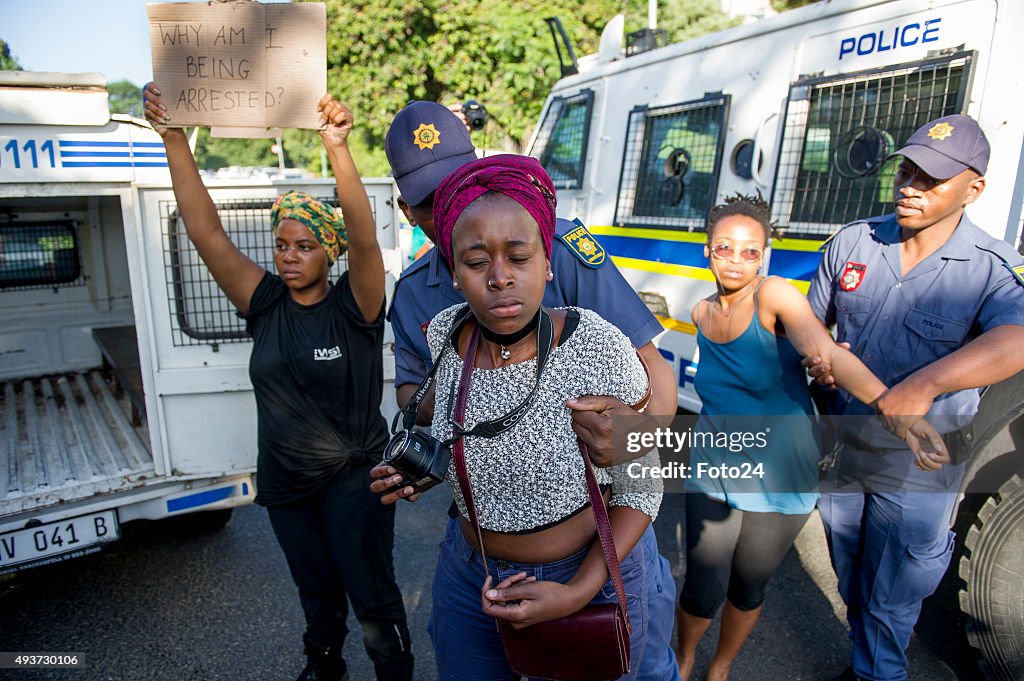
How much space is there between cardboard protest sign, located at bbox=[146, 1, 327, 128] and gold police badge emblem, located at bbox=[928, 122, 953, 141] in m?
2.04

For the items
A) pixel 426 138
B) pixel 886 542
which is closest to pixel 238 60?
pixel 426 138

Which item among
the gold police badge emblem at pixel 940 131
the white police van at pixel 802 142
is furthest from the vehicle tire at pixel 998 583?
the gold police badge emblem at pixel 940 131

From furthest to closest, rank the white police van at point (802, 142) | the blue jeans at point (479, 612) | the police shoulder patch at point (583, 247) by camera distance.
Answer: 1. the white police van at point (802, 142)
2. the police shoulder patch at point (583, 247)
3. the blue jeans at point (479, 612)

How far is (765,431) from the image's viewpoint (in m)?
2.45

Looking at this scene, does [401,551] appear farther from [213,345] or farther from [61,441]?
[61,441]

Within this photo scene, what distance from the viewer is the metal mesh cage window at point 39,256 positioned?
4859 millimetres

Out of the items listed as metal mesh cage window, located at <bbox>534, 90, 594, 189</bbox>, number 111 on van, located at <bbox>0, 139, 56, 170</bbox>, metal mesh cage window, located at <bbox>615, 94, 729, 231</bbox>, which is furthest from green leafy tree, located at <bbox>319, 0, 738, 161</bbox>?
number 111 on van, located at <bbox>0, 139, 56, 170</bbox>

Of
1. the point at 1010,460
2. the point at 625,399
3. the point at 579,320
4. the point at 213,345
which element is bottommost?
the point at 1010,460

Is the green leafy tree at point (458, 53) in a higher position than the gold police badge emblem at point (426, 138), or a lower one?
higher

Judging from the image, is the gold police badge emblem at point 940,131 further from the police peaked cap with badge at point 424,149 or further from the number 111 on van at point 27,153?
the number 111 on van at point 27,153

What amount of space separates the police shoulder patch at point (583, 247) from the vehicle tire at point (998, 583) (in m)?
1.94

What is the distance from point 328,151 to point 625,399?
1357 millimetres

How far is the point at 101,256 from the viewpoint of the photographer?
207 inches

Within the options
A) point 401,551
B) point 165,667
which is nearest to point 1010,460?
point 401,551
